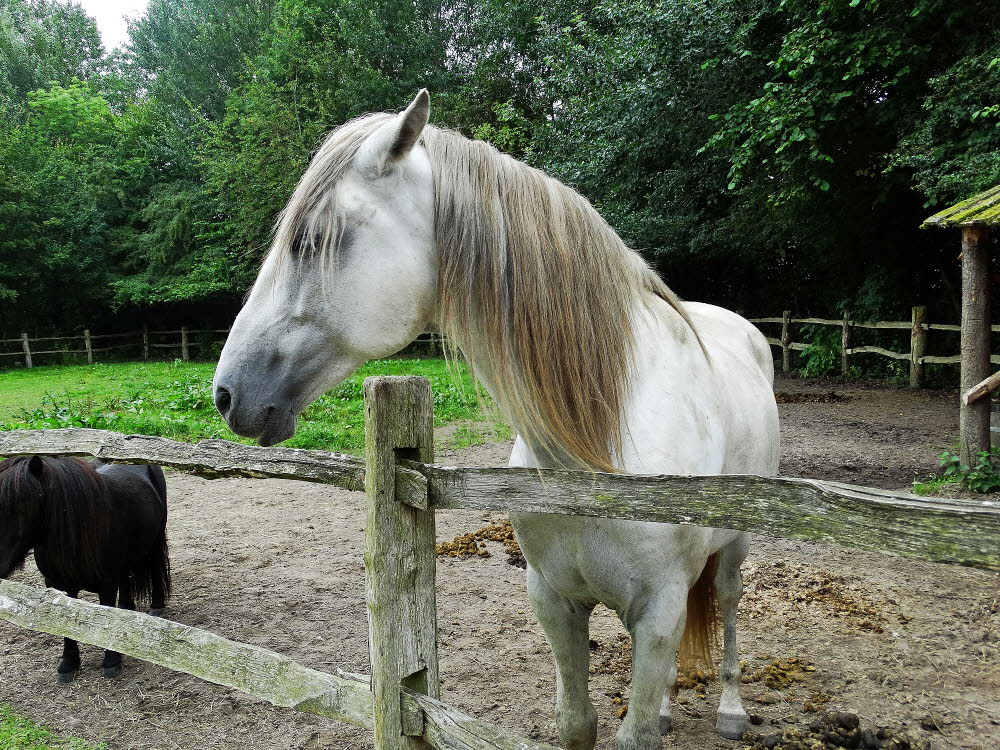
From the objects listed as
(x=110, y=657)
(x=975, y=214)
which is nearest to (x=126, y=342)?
(x=110, y=657)

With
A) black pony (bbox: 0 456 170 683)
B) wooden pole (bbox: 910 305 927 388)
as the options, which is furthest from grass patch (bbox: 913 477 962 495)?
wooden pole (bbox: 910 305 927 388)

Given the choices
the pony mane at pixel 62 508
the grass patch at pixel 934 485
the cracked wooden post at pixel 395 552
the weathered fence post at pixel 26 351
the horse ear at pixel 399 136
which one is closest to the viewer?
the horse ear at pixel 399 136

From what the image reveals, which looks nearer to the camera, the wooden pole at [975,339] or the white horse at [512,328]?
the white horse at [512,328]

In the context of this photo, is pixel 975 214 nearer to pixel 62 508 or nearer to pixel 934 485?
pixel 934 485

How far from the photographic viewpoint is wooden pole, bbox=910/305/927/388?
12.6 m

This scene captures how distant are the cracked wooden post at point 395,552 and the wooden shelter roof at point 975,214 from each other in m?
5.55

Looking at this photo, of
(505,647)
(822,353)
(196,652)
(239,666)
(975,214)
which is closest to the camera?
(239,666)

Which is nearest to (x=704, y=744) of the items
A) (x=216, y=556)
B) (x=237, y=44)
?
(x=216, y=556)

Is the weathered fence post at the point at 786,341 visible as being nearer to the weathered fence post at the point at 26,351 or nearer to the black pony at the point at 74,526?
the black pony at the point at 74,526

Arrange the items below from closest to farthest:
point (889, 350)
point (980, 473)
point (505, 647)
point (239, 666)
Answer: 1. point (239, 666)
2. point (505, 647)
3. point (980, 473)
4. point (889, 350)

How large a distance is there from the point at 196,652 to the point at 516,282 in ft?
5.64

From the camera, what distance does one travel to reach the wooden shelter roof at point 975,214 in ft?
17.3

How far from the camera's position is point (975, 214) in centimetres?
542

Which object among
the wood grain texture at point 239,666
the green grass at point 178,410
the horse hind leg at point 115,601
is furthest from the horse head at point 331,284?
the green grass at point 178,410
